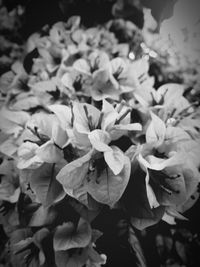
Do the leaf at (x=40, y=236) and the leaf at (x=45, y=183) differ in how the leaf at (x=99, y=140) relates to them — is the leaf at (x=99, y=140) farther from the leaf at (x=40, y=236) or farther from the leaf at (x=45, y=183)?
the leaf at (x=40, y=236)

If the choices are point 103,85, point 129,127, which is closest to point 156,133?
point 129,127

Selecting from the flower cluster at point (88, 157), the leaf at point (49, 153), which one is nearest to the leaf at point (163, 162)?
the flower cluster at point (88, 157)

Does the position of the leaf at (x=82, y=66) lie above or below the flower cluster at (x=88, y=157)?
above

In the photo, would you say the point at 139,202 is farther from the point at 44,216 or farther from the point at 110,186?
the point at 44,216

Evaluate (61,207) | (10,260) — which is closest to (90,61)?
(61,207)

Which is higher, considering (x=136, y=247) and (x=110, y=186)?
(x=110, y=186)

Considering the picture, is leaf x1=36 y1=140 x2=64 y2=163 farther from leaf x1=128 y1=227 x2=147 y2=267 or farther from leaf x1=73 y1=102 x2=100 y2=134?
leaf x1=128 y1=227 x2=147 y2=267

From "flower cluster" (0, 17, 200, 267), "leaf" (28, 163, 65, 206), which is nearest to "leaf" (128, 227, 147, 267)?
"flower cluster" (0, 17, 200, 267)
